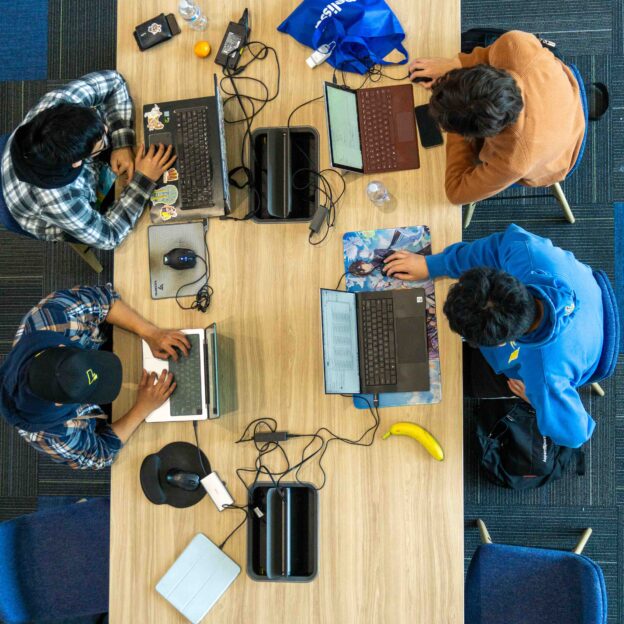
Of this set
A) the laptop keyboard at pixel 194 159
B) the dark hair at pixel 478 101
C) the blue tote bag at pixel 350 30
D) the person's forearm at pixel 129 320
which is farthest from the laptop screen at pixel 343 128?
the person's forearm at pixel 129 320

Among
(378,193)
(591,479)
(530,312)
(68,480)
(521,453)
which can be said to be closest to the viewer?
(530,312)

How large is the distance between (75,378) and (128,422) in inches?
13.8

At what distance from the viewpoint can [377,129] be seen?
170 cm

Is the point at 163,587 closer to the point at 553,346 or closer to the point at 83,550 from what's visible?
the point at 83,550

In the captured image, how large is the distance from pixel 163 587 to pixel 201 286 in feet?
2.92

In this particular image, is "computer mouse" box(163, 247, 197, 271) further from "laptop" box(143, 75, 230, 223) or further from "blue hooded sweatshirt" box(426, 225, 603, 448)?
"blue hooded sweatshirt" box(426, 225, 603, 448)

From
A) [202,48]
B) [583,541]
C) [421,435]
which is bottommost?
[583,541]

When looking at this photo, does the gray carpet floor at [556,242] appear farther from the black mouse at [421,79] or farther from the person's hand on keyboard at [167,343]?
the person's hand on keyboard at [167,343]

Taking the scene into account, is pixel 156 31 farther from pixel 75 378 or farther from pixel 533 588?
pixel 533 588

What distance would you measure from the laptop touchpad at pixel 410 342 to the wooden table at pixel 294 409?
7 cm

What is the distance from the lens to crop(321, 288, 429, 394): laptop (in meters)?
1.63

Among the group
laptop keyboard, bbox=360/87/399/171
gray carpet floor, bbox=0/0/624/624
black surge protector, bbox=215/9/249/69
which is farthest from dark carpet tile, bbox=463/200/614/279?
black surge protector, bbox=215/9/249/69

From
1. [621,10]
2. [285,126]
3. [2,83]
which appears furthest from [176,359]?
[621,10]

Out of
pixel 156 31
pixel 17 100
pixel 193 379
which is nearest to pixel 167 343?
pixel 193 379
